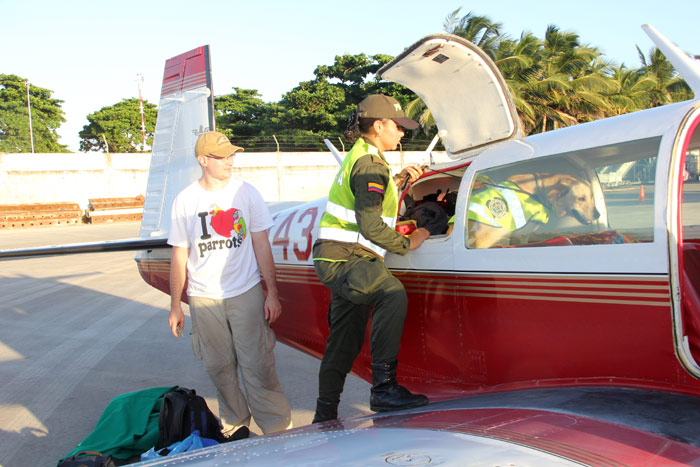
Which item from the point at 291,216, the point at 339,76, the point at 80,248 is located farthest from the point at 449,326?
the point at 339,76

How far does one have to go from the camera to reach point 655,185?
2053 millimetres

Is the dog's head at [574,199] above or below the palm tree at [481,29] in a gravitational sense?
below

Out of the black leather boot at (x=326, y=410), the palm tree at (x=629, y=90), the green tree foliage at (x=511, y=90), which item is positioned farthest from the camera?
the palm tree at (x=629, y=90)

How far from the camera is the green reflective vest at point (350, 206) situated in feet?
9.05

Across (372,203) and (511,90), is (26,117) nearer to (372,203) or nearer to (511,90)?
(511,90)

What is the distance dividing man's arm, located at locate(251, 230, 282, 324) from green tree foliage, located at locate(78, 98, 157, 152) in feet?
186

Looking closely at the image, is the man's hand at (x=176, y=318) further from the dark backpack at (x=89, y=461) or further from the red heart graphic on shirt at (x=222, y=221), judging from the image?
the dark backpack at (x=89, y=461)

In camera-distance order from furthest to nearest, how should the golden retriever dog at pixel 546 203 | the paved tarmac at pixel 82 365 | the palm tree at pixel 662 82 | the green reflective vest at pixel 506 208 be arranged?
1. the palm tree at pixel 662 82
2. the paved tarmac at pixel 82 365
3. the green reflective vest at pixel 506 208
4. the golden retriever dog at pixel 546 203

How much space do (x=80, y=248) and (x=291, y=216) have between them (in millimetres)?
2120

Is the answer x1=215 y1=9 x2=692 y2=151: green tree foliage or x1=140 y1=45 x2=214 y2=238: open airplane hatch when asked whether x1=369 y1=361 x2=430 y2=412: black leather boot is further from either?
x1=215 y1=9 x2=692 y2=151: green tree foliage

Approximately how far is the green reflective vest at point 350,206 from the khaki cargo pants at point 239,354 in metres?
0.86

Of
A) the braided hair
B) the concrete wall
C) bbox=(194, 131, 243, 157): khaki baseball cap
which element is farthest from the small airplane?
the concrete wall

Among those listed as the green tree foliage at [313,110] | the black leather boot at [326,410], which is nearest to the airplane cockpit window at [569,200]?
the black leather boot at [326,410]

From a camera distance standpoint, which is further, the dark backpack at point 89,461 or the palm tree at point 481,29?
the palm tree at point 481,29
